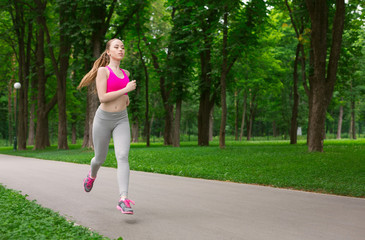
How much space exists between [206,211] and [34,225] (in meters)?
2.36

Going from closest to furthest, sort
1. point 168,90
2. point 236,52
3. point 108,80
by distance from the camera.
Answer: point 108,80 < point 236,52 < point 168,90

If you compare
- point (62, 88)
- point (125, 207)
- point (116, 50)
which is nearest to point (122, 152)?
point (125, 207)

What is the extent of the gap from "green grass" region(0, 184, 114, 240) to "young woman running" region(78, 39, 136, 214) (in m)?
0.90

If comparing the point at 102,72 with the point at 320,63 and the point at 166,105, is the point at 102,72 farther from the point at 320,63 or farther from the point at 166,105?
the point at 166,105

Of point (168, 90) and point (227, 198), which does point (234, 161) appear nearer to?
point (227, 198)

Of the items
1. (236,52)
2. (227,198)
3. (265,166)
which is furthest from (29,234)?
(236,52)

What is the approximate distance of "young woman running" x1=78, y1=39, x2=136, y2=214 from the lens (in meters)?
5.30

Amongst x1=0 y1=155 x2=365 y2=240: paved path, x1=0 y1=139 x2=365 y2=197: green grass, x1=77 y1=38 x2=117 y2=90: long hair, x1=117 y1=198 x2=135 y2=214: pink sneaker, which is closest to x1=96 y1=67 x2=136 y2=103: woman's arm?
x1=77 y1=38 x2=117 y2=90: long hair

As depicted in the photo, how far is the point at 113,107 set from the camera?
5.46m

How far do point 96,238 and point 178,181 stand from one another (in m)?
5.19

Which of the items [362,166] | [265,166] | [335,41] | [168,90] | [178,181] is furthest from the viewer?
[168,90]

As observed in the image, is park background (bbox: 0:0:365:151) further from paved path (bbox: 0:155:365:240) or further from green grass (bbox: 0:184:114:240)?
green grass (bbox: 0:184:114:240)

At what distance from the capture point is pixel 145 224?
486 cm

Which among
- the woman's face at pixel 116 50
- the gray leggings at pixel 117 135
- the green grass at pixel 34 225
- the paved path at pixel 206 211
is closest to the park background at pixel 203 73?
the green grass at pixel 34 225
